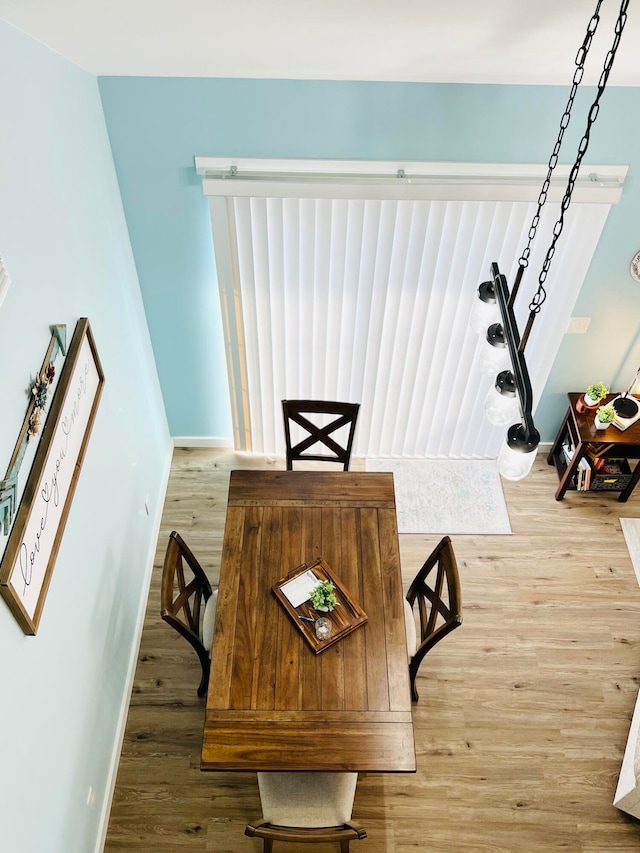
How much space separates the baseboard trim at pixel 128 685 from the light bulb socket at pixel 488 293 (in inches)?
91.9

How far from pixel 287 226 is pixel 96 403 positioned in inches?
48.9

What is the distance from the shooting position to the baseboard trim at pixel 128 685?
2.90 metres

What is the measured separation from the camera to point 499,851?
2.93 m

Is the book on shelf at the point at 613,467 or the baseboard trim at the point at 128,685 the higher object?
the book on shelf at the point at 613,467

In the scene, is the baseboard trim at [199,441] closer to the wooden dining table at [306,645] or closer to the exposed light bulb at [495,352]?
the wooden dining table at [306,645]

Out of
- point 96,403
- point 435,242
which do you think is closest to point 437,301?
point 435,242

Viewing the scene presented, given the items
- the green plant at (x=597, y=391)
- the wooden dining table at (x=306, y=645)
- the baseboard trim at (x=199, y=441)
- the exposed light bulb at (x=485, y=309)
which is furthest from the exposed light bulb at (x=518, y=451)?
the baseboard trim at (x=199, y=441)

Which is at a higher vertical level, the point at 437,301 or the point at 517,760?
the point at 437,301

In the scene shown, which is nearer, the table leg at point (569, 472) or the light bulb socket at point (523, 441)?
the light bulb socket at point (523, 441)

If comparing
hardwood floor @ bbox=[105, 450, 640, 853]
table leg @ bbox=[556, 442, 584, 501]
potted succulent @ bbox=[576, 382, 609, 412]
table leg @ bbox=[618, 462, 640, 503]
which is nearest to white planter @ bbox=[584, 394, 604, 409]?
potted succulent @ bbox=[576, 382, 609, 412]

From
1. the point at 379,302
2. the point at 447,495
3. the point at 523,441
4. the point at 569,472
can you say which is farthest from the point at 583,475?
the point at 523,441

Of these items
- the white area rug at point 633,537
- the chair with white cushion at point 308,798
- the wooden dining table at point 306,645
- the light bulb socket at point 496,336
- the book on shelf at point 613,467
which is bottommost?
the white area rug at point 633,537

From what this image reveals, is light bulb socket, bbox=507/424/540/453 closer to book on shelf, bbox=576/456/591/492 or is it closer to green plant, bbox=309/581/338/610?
green plant, bbox=309/581/338/610

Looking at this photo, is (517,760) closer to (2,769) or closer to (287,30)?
(2,769)
